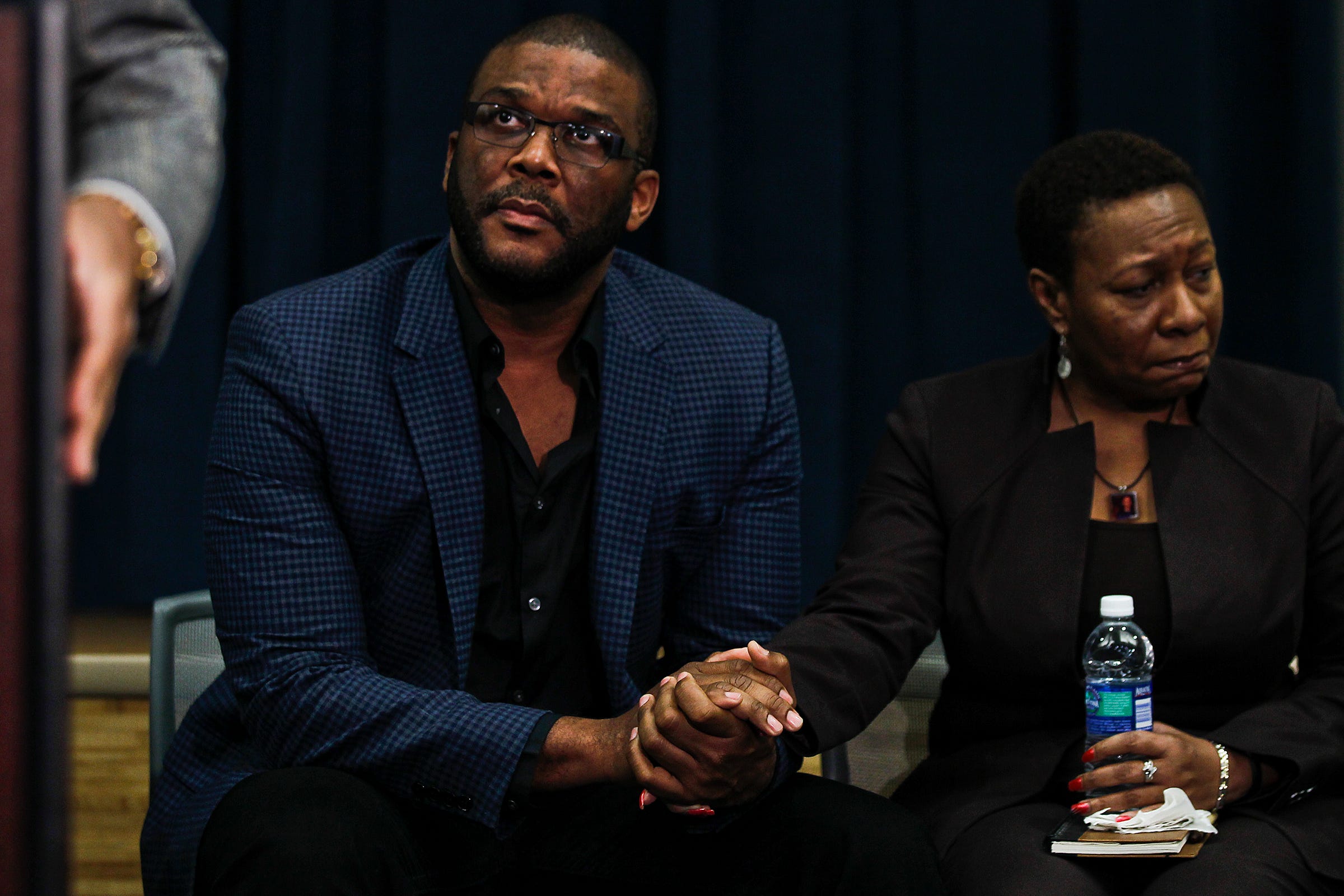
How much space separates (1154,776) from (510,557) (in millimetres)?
942

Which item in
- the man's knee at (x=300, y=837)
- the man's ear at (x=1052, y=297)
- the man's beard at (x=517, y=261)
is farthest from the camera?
the man's ear at (x=1052, y=297)

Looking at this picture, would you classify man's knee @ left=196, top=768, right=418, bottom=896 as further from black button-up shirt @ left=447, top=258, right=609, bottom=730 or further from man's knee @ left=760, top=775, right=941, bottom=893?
man's knee @ left=760, top=775, right=941, bottom=893

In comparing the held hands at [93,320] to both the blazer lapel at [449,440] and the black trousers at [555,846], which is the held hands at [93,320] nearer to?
the black trousers at [555,846]

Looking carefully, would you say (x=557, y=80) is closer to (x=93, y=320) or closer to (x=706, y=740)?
(x=706, y=740)

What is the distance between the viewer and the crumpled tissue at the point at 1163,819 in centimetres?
175

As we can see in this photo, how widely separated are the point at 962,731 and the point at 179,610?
4.04 ft

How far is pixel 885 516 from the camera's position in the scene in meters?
2.16

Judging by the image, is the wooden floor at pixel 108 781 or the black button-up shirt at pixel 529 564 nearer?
the black button-up shirt at pixel 529 564

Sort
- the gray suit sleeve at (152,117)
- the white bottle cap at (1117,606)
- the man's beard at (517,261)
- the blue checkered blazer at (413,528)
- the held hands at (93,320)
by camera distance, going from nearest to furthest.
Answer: the held hands at (93,320) → the gray suit sleeve at (152,117) → the blue checkered blazer at (413,528) → the white bottle cap at (1117,606) → the man's beard at (517,261)

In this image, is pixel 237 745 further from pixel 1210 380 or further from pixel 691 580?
pixel 1210 380

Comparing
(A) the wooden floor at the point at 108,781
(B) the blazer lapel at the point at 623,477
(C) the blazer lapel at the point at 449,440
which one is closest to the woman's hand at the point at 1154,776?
(B) the blazer lapel at the point at 623,477

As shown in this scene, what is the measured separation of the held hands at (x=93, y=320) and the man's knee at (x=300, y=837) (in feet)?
2.88

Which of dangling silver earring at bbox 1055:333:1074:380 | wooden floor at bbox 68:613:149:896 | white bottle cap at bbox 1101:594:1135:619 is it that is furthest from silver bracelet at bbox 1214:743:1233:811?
wooden floor at bbox 68:613:149:896

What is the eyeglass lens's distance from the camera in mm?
2107
